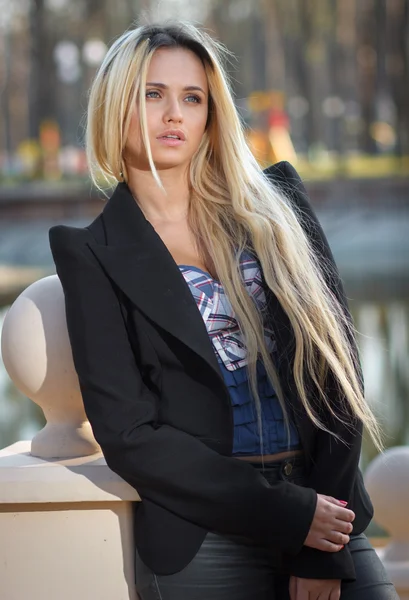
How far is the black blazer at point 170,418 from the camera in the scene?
1839mm

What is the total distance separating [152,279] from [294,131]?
4005 centimetres

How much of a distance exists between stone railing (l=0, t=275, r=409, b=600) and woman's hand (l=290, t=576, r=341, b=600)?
29 cm

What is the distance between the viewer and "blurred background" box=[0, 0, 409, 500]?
14812 millimetres

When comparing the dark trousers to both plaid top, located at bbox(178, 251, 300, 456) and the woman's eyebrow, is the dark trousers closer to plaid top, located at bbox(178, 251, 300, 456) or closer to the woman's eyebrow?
plaid top, located at bbox(178, 251, 300, 456)

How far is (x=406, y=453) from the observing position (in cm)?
317

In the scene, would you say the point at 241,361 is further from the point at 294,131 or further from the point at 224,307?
the point at 294,131

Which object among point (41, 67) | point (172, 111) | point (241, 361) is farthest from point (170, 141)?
point (41, 67)

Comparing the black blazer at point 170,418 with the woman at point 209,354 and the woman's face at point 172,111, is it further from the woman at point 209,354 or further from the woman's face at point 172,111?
the woman's face at point 172,111

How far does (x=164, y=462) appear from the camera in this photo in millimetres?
1835

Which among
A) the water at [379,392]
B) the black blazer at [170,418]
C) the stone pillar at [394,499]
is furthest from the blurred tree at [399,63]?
the black blazer at [170,418]

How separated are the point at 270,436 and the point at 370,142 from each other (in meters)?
30.6

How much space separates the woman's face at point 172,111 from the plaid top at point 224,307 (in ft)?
0.72

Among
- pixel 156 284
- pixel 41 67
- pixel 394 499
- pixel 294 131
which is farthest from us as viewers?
pixel 294 131

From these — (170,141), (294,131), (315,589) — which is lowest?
(294,131)
